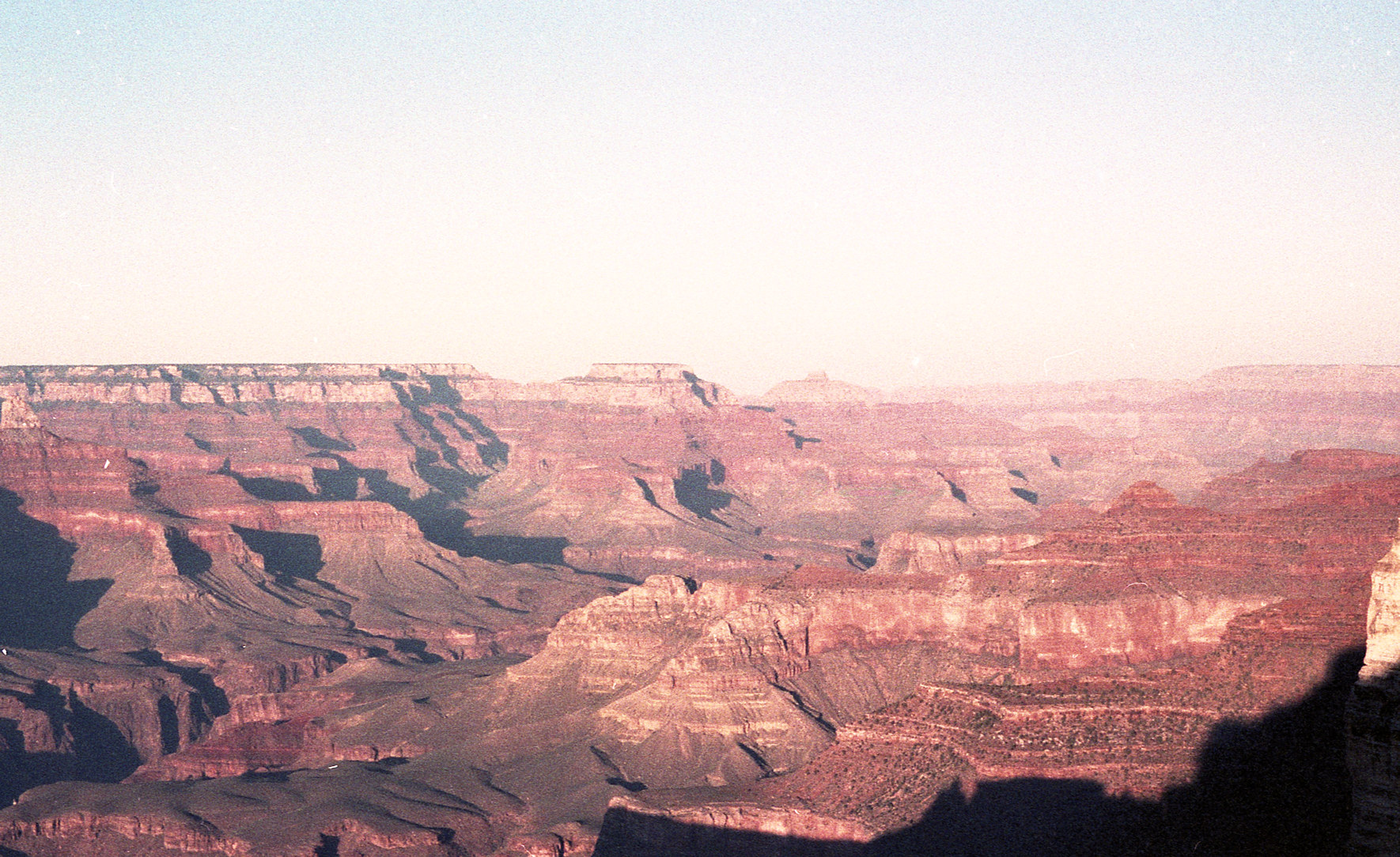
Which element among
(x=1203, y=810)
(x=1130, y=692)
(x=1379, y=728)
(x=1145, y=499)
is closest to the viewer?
(x=1379, y=728)

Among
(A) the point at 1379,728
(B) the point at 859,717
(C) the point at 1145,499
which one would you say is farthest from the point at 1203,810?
(C) the point at 1145,499

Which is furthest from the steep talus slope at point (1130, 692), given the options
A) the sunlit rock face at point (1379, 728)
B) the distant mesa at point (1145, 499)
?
the sunlit rock face at point (1379, 728)

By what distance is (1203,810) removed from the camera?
5809 centimetres

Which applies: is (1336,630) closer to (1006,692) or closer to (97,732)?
(1006,692)

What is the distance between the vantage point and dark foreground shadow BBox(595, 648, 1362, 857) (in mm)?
53156

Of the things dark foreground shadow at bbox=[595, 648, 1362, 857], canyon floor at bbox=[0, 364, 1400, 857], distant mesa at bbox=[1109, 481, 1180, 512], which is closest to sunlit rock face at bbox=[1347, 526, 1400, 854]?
canyon floor at bbox=[0, 364, 1400, 857]

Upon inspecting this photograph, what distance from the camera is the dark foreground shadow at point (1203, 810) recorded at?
174 ft

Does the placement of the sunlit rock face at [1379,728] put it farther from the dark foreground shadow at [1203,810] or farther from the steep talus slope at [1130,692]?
the steep talus slope at [1130,692]

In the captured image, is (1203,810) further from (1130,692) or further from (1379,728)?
(1379,728)

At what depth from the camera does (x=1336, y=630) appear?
6469 cm

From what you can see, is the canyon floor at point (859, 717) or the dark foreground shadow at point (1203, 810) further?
the canyon floor at point (859, 717)

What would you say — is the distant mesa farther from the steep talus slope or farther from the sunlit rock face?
the sunlit rock face

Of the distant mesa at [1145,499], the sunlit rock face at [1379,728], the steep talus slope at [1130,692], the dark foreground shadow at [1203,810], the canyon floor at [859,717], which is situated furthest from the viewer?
the distant mesa at [1145,499]

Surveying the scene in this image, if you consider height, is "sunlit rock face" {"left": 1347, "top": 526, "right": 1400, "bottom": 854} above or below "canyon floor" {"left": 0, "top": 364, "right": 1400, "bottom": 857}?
above
